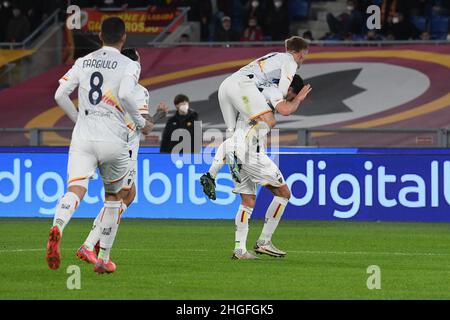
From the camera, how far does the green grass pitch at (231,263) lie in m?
10.4

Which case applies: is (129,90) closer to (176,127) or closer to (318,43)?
(176,127)

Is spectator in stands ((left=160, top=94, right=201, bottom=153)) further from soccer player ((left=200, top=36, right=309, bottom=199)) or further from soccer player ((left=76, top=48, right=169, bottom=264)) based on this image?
soccer player ((left=76, top=48, right=169, bottom=264))

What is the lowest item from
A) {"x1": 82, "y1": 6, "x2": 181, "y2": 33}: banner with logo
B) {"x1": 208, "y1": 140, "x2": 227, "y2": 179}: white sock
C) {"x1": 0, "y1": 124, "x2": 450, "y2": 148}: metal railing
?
{"x1": 0, "y1": 124, "x2": 450, "y2": 148}: metal railing

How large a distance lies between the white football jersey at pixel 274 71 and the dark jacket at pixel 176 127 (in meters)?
7.31

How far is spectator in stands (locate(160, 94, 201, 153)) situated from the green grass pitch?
2.08m

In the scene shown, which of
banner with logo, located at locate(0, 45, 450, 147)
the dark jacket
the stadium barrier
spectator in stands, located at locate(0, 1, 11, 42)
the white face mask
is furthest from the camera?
spectator in stands, located at locate(0, 1, 11, 42)

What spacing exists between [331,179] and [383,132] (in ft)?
8.15

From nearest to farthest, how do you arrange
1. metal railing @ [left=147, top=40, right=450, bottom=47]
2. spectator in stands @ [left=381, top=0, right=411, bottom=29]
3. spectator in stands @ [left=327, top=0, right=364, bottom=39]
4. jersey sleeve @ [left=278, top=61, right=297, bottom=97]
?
jersey sleeve @ [left=278, top=61, right=297, bottom=97] → metal railing @ [left=147, top=40, right=450, bottom=47] → spectator in stands @ [left=381, top=0, right=411, bottom=29] → spectator in stands @ [left=327, top=0, right=364, bottom=39]

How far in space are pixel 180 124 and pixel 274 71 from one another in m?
8.02

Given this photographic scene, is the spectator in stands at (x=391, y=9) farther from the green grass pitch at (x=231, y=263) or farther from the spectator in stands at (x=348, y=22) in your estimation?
the green grass pitch at (x=231, y=263)

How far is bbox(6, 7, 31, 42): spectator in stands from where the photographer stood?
29.5m

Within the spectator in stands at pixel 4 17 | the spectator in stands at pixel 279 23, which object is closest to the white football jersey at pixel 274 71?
the spectator in stands at pixel 279 23

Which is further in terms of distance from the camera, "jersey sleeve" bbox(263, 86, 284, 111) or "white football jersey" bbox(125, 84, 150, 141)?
"jersey sleeve" bbox(263, 86, 284, 111)

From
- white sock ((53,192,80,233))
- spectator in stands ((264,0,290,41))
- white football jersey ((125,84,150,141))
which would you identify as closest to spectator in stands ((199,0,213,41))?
spectator in stands ((264,0,290,41))
